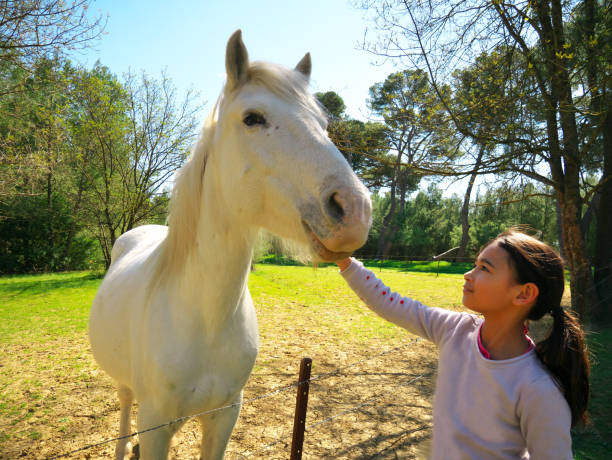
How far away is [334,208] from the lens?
3.59 ft

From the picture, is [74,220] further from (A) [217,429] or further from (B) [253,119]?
(B) [253,119]

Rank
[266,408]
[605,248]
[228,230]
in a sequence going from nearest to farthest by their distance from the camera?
[228,230], [266,408], [605,248]

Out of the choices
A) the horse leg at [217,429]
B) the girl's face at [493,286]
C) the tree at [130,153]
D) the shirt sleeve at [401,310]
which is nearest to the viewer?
the girl's face at [493,286]

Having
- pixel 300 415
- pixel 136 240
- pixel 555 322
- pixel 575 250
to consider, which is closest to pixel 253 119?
pixel 555 322

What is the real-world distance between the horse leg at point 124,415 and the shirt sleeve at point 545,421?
2.88 metres

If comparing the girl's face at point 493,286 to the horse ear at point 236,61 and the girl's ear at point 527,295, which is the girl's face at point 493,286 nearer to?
the girl's ear at point 527,295

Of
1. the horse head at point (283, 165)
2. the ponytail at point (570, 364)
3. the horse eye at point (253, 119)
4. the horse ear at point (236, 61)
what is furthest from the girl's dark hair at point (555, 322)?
the horse ear at point (236, 61)

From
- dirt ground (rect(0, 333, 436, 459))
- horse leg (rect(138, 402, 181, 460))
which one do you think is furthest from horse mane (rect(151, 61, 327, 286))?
dirt ground (rect(0, 333, 436, 459))

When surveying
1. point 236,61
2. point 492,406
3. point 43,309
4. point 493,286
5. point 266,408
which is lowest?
point 43,309

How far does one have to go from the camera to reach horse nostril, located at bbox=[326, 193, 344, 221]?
1070mm

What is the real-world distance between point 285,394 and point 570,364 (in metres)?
3.59

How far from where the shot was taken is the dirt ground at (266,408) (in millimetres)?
3111

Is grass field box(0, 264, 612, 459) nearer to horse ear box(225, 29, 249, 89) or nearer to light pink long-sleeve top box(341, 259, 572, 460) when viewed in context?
light pink long-sleeve top box(341, 259, 572, 460)

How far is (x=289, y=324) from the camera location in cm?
746
